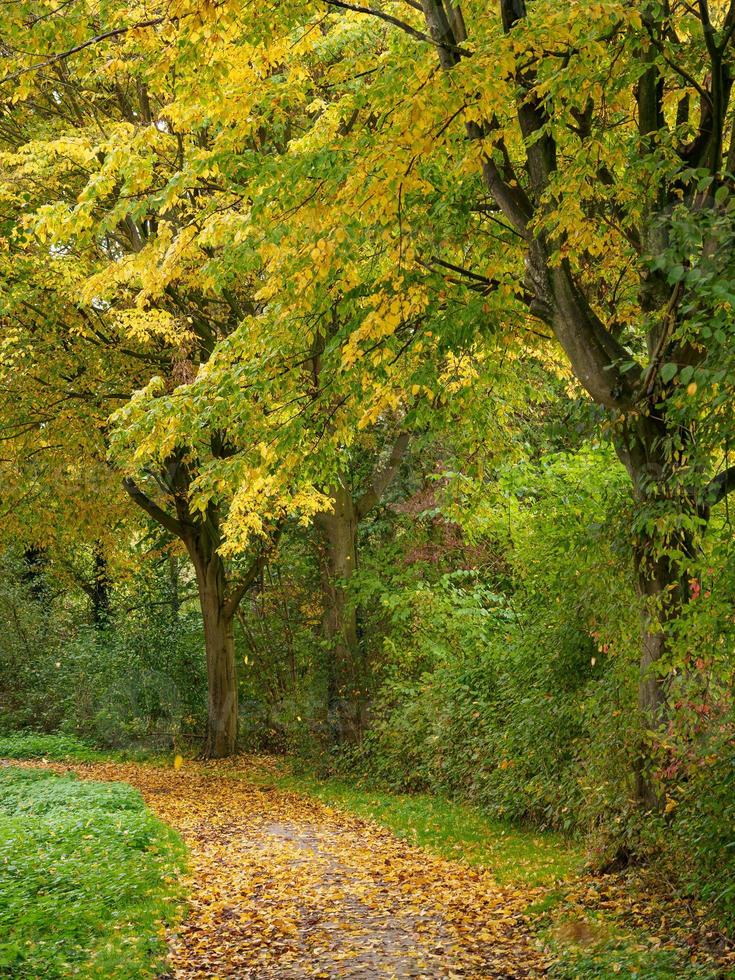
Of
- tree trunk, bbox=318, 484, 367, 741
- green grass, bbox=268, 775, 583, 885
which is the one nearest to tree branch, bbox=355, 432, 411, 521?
tree trunk, bbox=318, 484, 367, 741

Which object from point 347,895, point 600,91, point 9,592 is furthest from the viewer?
point 9,592

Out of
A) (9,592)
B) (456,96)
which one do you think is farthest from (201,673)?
(456,96)

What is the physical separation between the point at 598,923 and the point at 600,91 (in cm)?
576

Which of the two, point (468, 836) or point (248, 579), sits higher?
point (248, 579)

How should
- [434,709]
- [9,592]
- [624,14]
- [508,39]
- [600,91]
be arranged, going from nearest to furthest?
1. [624,14]
2. [508,39]
3. [600,91]
4. [434,709]
5. [9,592]

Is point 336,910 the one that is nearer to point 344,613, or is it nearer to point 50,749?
point 344,613

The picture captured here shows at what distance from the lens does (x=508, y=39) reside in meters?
6.59

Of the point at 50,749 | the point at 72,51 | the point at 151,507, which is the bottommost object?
the point at 50,749

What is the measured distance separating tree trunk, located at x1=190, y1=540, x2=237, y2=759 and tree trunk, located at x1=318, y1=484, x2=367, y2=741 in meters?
2.64

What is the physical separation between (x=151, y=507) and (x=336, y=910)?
11.4 metres

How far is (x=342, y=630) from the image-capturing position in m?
17.5

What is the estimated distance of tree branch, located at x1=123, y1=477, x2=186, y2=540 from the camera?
1811cm

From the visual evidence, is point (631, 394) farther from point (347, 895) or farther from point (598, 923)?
point (347, 895)

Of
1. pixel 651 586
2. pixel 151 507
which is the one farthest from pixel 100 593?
pixel 651 586
